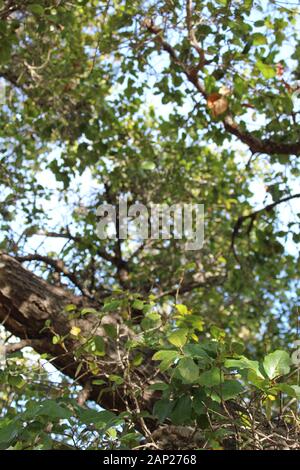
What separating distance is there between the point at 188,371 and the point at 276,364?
0.85 feet

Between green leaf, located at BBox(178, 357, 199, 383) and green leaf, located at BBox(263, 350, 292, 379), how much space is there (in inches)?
8.1

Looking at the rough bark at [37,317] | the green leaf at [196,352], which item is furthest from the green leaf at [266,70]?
the green leaf at [196,352]

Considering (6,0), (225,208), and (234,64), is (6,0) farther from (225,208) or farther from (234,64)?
(225,208)

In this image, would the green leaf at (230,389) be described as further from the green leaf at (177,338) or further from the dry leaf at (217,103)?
the dry leaf at (217,103)

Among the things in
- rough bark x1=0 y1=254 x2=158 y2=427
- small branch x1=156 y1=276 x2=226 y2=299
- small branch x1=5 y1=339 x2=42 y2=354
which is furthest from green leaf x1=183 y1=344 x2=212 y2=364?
small branch x1=156 y1=276 x2=226 y2=299

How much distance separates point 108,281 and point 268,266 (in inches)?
63.4

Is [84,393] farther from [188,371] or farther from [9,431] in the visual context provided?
[188,371]

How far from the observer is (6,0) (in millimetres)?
3723

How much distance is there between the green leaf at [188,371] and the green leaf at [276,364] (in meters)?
0.21

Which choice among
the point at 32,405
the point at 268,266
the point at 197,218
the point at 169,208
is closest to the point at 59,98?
the point at 169,208

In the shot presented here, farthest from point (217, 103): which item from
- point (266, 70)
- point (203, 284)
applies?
point (203, 284)

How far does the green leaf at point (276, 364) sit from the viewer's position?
1771 mm

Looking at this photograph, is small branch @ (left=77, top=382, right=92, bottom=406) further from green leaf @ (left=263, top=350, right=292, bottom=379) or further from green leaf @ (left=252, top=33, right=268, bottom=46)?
green leaf @ (left=252, top=33, right=268, bottom=46)

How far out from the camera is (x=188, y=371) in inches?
69.2
